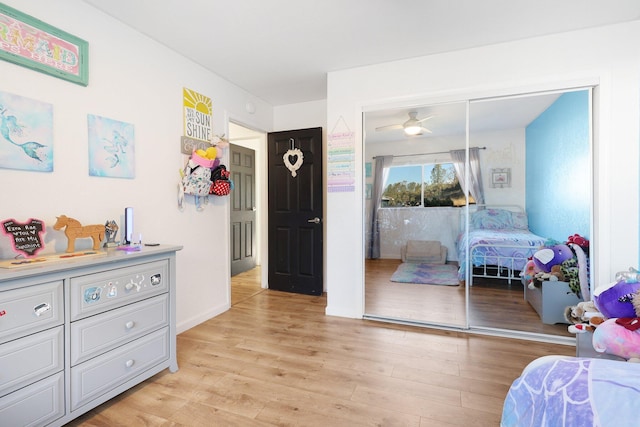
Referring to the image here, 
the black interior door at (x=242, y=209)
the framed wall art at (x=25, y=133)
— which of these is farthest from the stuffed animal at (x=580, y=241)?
the black interior door at (x=242, y=209)

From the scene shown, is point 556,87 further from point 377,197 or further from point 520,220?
point 377,197

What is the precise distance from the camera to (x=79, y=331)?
1625 millimetres

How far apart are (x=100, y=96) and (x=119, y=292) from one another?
55.7 inches

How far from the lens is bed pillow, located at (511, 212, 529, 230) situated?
2875 millimetres

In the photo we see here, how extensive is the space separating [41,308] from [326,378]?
1644mm

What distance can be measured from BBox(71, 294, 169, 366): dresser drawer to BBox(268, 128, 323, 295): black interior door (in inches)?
84.9

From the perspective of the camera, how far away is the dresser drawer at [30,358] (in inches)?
53.2

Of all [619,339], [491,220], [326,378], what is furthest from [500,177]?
[326,378]

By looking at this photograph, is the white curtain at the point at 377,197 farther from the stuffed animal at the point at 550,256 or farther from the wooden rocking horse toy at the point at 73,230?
the wooden rocking horse toy at the point at 73,230

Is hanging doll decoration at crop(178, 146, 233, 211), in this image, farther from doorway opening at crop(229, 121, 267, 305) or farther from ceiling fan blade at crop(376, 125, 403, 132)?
ceiling fan blade at crop(376, 125, 403, 132)

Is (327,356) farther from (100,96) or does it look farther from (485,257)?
(100,96)

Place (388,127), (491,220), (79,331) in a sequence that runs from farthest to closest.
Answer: (388,127) → (491,220) → (79,331)

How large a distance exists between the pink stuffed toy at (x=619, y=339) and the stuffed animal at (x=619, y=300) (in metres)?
0.07

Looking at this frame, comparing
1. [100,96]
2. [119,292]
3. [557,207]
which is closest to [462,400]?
[557,207]
